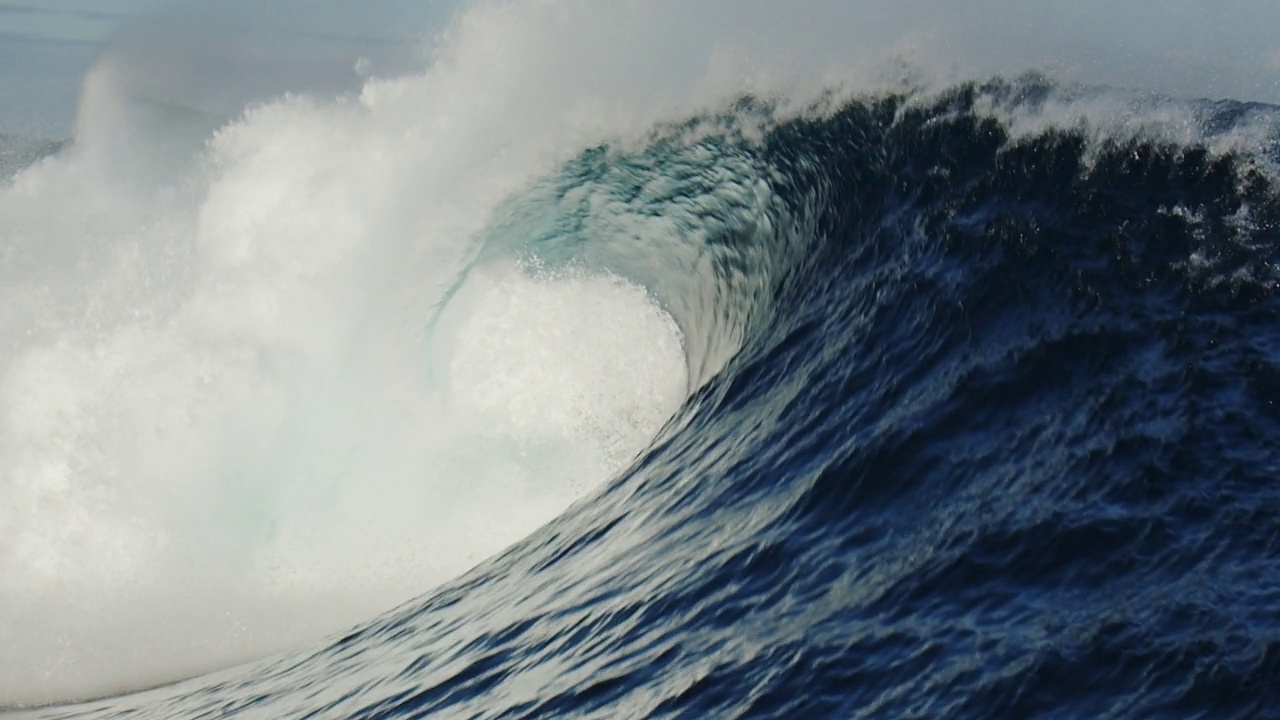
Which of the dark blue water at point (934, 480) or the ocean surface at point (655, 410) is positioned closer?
the dark blue water at point (934, 480)

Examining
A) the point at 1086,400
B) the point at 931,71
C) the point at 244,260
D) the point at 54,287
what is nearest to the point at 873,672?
the point at 1086,400

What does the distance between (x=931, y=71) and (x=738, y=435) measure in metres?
3.67

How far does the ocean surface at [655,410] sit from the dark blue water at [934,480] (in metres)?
0.03

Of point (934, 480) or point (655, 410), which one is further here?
point (655, 410)

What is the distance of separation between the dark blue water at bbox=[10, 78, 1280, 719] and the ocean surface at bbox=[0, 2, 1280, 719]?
0.09 ft

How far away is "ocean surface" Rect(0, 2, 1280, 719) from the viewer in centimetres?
551

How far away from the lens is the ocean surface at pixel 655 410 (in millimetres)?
5512

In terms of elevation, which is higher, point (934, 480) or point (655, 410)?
point (655, 410)

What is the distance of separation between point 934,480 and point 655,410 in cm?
559

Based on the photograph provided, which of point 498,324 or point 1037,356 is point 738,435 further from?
point 498,324

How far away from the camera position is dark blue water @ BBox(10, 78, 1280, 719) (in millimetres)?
5035

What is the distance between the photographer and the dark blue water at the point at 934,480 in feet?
16.5

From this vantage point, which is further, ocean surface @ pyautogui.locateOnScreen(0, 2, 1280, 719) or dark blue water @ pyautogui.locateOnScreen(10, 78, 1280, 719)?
ocean surface @ pyautogui.locateOnScreen(0, 2, 1280, 719)

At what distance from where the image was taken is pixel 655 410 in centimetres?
1205
